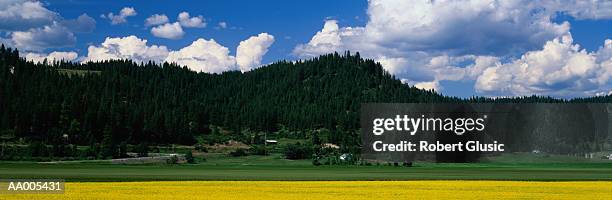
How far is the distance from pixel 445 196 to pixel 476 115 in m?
72.2

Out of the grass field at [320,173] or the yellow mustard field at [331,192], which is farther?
the grass field at [320,173]

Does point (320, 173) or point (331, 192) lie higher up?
point (331, 192)

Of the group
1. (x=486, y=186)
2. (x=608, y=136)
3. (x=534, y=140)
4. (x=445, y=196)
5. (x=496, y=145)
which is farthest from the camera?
(x=608, y=136)

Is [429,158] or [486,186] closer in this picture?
[486,186]

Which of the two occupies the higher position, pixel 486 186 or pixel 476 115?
pixel 476 115

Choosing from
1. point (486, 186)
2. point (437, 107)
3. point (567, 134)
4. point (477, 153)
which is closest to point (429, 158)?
point (477, 153)

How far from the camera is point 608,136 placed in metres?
180

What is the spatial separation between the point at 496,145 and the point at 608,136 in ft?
169

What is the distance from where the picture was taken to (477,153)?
5669 inches

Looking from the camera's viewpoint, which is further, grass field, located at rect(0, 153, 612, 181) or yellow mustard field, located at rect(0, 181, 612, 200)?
grass field, located at rect(0, 153, 612, 181)

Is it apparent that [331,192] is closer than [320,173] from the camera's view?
Yes

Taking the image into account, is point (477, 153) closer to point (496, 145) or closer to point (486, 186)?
point (496, 145)

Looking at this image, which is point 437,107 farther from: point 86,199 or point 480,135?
point 86,199

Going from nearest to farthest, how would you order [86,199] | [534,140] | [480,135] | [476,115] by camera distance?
[86,199] → [480,135] → [476,115] → [534,140]
